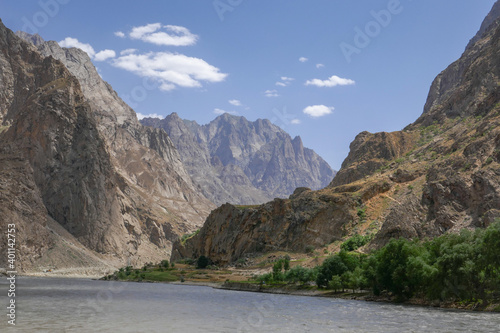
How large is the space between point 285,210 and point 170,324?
113 meters

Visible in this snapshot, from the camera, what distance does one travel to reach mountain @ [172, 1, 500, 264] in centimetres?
11288

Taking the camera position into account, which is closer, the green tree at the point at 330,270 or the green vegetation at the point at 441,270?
the green vegetation at the point at 441,270

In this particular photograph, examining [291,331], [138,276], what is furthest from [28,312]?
[138,276]

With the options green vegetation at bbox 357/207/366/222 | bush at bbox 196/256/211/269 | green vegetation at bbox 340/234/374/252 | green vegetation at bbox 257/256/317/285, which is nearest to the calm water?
green vegetation at bbox 257/256/317/285

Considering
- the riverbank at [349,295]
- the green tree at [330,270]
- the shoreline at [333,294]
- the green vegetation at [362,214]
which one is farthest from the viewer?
the green vegetation at [362,214]

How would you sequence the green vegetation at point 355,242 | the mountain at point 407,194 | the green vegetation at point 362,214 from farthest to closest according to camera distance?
1. the green vegetation at point 362,214
2. the green vegetation at point 355,242
3. the mountain at point 407,194

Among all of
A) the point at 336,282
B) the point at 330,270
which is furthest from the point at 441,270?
the point at 330,270

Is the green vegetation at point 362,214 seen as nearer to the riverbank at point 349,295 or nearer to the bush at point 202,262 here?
the riverbank at point 349,295

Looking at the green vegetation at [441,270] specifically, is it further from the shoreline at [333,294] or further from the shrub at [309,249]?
the shrub at [309,249]

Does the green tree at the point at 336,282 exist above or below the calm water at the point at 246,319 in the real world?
above

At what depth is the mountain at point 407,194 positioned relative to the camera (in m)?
113

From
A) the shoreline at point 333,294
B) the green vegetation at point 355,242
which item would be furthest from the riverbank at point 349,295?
the green vegetation at point 355,242

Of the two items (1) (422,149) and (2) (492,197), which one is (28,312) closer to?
(2) (492,197)

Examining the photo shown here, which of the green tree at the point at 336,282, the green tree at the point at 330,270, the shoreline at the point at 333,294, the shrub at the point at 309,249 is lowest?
the shoreline at the point at 333,294
